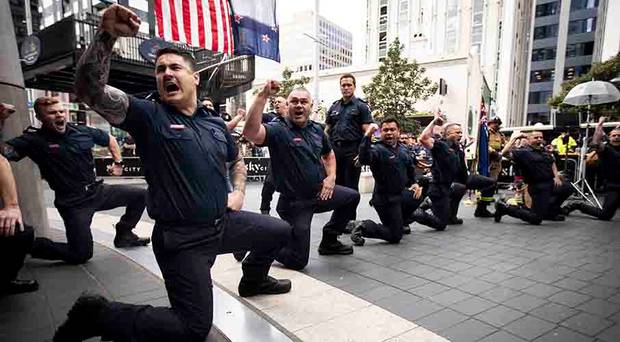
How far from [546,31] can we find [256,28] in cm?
6894

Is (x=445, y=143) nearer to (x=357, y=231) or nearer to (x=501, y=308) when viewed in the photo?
(x=357, y=231)

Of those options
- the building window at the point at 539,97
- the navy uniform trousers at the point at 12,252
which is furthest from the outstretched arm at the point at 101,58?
the building window at the point at 539,97

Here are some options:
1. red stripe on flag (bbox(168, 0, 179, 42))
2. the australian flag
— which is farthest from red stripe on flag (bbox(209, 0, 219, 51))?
the australian flag

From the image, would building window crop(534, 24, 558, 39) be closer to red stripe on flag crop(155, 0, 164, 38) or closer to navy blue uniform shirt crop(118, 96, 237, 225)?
red stripe on flag crop(155, 0, 164, 38)

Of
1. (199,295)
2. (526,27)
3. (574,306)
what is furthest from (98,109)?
(526,27)

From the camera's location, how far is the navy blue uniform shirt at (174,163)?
6.94 ft

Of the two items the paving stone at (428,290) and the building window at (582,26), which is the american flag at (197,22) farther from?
the building window at (582,26)

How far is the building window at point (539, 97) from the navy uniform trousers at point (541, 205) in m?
62.4

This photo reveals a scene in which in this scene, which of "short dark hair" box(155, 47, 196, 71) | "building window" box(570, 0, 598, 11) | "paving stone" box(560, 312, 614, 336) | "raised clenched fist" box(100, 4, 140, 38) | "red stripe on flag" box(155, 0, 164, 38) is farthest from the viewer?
"building window" box(570, 0, 598, 11)

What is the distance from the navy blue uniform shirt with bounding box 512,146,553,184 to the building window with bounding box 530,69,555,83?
64.3 m

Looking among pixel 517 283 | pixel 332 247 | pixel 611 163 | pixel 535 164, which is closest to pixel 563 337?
pixel 517 283

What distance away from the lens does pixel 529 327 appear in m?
2.64

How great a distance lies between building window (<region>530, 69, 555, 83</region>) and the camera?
59.1m

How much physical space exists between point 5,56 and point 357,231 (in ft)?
15.0
